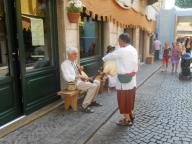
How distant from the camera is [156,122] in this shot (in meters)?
5.34

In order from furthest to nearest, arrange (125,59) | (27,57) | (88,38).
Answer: (88,38)
(27,57)
(125,59)

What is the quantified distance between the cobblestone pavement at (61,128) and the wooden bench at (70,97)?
5.9 inches

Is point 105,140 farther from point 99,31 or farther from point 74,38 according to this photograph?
point 99,31

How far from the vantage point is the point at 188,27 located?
37531 mm

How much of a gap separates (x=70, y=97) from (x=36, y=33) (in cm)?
162

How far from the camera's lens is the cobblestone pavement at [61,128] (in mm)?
4352

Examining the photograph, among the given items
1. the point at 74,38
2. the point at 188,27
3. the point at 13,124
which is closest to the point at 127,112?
the point at 13,124

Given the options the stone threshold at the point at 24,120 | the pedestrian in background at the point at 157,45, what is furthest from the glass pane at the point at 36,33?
the pedestrian in background at the point at 157,45

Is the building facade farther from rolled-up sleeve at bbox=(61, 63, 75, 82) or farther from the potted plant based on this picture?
rolled-up sleeve at bbox=(61, 63, 75, 82)

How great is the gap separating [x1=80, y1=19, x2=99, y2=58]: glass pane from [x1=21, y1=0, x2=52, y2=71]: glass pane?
185 cm

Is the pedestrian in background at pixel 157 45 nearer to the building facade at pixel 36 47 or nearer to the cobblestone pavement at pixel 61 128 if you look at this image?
the building facade at pixel 36 47

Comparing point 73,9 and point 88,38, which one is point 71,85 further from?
point 88,38

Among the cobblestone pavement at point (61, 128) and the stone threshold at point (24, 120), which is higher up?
the stone threshold at point (24, 120)

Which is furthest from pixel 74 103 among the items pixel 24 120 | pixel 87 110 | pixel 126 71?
pixel 126 71
